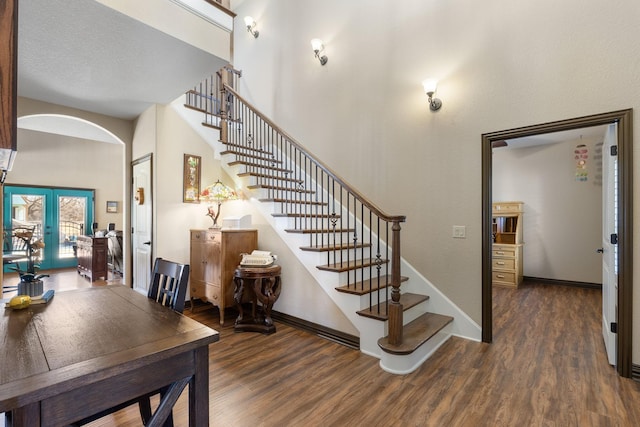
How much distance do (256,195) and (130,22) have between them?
81.4 inches

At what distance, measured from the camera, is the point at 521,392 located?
2.21 meters

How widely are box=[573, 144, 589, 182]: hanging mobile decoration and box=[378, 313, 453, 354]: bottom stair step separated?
4.41 meters

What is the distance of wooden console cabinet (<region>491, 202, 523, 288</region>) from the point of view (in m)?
5.52

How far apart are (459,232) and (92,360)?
125 inches

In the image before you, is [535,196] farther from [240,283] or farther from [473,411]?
[240,283]

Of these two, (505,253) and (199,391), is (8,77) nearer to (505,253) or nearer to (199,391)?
(199,391)

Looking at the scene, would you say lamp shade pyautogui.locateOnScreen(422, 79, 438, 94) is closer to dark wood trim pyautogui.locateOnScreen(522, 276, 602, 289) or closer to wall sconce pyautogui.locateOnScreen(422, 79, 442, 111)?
wall sconce pyautogui.locateOnScreen(422, 79, 442, 111)

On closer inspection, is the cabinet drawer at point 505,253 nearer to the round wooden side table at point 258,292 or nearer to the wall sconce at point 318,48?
the round wooden side table at point 258,292

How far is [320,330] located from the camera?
3.26m

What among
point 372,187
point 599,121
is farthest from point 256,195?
point 599,121

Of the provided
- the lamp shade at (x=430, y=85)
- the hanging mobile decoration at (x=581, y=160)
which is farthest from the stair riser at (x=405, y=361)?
the hanging mobile decoration at (x=581, y=160)

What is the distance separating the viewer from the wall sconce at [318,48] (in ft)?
14.5

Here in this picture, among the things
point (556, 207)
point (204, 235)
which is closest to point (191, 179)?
point (204, 235)

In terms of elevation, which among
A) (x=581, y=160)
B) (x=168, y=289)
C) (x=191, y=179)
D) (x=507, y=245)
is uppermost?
(x=581, y=160)
